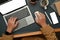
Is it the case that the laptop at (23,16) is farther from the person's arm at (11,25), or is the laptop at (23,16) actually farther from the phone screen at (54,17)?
the phone screen at (54,17)

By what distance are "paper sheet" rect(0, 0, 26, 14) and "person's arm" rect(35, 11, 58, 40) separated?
0.14 metres

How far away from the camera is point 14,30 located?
1249 millimetres

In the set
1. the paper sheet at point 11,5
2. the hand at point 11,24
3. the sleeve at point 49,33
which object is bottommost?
the sleeve at point 49,33

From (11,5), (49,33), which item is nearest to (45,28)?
(49,33)

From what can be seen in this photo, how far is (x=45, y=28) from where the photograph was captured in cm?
120

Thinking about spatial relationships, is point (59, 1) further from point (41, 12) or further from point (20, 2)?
point (20, 2)

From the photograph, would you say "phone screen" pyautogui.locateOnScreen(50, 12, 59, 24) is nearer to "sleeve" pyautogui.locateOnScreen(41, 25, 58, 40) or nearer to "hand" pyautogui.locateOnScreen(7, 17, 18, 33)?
"sleeve" pyautogui.locateOnScreen(41, 25, 58, 40)

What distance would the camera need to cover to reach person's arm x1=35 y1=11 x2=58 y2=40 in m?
1.19

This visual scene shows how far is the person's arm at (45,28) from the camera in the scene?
119cm

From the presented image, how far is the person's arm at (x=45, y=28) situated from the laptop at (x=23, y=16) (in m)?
0.05

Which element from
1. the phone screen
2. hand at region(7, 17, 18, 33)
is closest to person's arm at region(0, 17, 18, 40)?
hand at region(7, 17, 18, 33)

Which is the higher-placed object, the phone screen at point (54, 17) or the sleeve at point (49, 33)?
the phone screen at point (54, 17)

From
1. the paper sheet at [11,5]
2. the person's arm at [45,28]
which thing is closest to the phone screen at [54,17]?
the person's arm at [45,28]

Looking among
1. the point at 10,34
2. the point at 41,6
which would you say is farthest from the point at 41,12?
the point at 10,34
